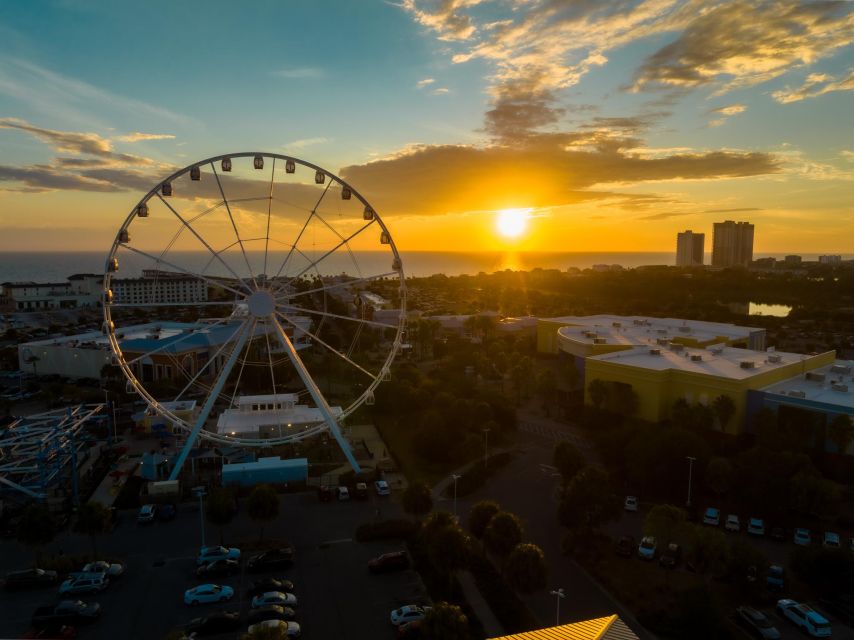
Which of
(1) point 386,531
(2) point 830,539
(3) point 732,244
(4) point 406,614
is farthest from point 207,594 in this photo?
(3) point 732,244

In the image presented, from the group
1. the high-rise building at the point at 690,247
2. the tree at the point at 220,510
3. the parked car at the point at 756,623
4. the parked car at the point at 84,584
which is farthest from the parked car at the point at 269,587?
the high-rise building at the point at 690,247

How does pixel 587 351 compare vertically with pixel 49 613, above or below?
above

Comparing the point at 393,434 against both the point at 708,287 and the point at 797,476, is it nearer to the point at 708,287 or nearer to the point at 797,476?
the point at 797,476

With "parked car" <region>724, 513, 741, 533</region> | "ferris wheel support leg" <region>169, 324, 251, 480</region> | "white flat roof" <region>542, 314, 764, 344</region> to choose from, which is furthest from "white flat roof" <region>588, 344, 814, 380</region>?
"ferris wheel support leg" <region>169, 324, 251, 480</region>

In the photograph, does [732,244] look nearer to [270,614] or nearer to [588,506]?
[588,506]

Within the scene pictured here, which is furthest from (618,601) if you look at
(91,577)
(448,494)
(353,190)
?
(353,190)

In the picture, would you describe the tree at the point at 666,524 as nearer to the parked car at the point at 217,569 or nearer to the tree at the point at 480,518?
the tree at the point at 480,518

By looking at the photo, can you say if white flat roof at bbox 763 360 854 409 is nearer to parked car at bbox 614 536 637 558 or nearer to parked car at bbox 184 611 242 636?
parked car at bbox 614 536 637 558
